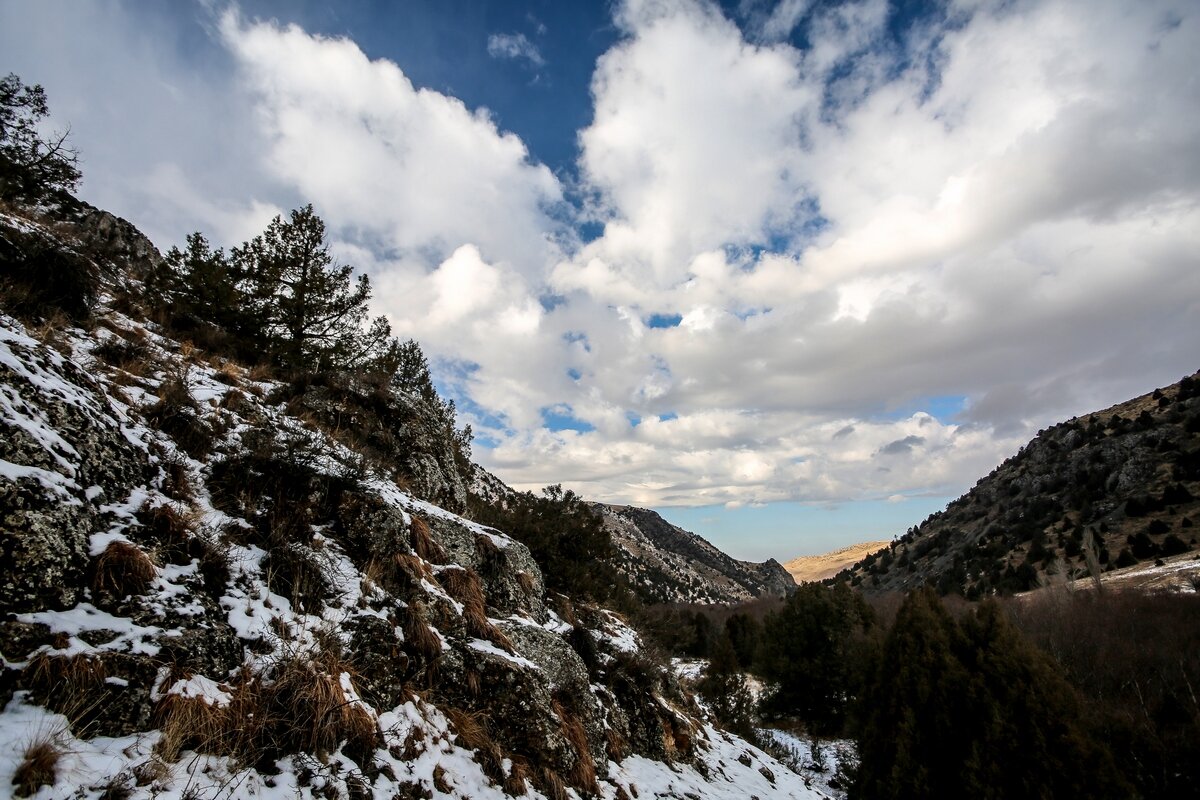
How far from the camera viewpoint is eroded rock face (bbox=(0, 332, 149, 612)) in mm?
3822

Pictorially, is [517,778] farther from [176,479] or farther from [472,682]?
[176,479]

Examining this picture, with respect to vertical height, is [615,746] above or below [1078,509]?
below

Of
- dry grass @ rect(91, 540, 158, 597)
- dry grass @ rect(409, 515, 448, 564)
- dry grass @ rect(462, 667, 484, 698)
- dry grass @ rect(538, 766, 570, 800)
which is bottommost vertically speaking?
dry grass @ rect(538, 766, 570, 800)

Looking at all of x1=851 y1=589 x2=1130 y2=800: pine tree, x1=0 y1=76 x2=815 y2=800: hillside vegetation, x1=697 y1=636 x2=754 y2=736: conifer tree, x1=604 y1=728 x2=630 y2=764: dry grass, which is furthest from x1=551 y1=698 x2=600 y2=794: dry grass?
x1=697 y1=636 x2=754 y2=736: conifer tree

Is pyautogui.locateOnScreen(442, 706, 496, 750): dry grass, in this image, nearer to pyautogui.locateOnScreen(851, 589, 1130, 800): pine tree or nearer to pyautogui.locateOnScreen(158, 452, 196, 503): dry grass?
pyautogui.locateOnScreen(158, 452, 196, 503): dry grass

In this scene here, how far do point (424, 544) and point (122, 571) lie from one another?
4.19 m

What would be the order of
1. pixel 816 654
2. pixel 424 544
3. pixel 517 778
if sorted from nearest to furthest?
pixel 517 778, pixel 424 544, pixel 816 654

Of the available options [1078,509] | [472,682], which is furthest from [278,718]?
[1078,509]

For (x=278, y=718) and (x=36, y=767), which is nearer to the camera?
(x=36, y=767)

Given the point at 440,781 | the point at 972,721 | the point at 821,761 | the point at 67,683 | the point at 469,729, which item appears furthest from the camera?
the point at 821,761

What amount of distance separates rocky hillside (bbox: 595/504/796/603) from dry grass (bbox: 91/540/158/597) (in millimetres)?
84334

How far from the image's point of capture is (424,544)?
832cm

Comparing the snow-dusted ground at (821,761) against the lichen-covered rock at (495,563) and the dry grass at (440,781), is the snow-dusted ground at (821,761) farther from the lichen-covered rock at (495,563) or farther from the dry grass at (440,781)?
the dry grass at (440,781)

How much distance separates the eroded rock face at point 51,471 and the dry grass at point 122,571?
134mm
